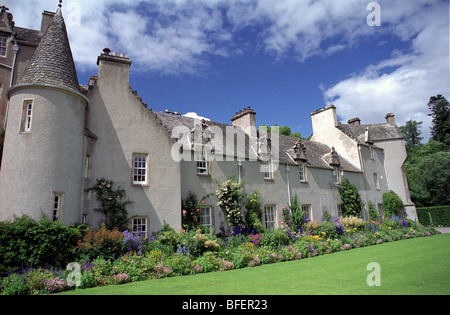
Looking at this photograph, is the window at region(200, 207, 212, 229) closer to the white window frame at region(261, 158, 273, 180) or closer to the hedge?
the white window frame at region(261, 158, 273, 180)

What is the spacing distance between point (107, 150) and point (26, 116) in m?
3.62

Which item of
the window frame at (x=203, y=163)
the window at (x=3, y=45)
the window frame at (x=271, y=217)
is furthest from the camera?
the window frame at (x=271, y=217)

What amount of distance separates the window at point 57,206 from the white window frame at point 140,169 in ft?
11.9

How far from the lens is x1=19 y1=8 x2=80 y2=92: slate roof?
41.0ft

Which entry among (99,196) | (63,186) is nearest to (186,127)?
(99,196)

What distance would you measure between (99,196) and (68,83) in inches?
207

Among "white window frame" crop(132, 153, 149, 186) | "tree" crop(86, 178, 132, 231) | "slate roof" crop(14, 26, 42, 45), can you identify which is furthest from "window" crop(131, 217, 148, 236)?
"slate roof" crop(14, 26, 42, 45)

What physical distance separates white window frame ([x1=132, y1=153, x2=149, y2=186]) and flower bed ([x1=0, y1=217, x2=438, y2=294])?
107 inches

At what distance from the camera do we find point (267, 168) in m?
21.8

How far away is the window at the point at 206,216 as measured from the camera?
17.4 meters

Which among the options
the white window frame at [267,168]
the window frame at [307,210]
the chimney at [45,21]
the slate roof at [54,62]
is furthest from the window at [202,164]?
the chimney at [45,21]

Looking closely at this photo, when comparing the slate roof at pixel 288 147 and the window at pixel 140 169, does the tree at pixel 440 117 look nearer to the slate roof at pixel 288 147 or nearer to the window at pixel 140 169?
the slate roof at pixel 288 147

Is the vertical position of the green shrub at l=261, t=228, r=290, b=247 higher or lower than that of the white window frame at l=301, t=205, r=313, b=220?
lower
